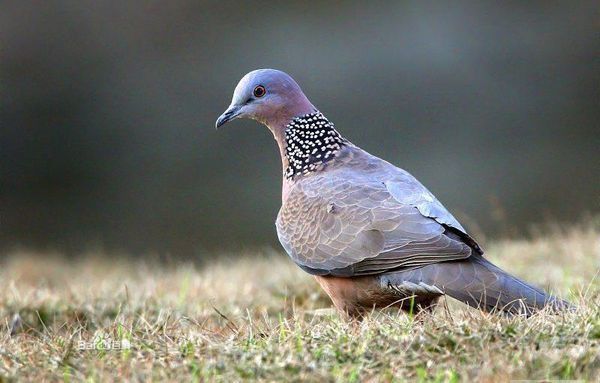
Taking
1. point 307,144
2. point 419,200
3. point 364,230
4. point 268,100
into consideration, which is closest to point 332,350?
point 364,230

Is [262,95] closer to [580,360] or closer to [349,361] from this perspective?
[349,361]

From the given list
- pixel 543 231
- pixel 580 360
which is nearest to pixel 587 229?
pixel 543 231

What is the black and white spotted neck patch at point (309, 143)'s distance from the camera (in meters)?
5.77

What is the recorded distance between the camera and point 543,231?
28.0 feet

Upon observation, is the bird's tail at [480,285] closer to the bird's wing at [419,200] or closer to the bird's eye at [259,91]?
the bird's wing at [419,200]

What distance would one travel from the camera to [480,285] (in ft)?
15.6

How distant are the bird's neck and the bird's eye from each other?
9.2 inches

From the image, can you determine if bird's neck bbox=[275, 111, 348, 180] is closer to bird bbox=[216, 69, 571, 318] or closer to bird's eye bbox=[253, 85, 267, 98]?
bird bbox=[216, 69, 571, 318]

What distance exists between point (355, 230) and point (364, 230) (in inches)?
2.1

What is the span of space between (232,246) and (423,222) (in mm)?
7224

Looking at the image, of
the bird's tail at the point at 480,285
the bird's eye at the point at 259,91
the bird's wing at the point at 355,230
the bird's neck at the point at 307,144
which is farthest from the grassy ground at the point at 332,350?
the bird's eye at the point at 259,91

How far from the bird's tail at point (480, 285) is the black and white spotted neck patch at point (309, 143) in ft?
3.56

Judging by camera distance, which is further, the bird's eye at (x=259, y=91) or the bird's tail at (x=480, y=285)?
the bird's eye at (x=259, y=91)

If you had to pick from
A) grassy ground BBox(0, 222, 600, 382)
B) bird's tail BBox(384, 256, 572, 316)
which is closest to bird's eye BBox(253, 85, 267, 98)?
grassy ground BBox(0, 222, 600, 382)
